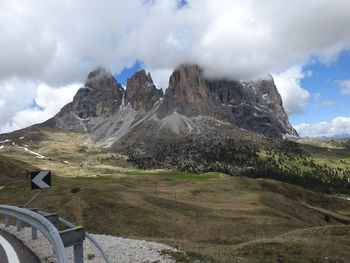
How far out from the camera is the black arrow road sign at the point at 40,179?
14310 mm

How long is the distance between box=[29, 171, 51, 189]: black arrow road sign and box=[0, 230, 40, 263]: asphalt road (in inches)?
116

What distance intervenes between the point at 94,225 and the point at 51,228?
29.3 meters

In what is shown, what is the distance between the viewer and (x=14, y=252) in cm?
1252

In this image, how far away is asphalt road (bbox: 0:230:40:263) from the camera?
1149cm

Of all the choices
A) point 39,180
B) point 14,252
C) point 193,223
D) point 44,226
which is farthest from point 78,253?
point 193,223

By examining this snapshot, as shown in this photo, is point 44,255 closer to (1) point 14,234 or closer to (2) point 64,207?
(1) point 14,234

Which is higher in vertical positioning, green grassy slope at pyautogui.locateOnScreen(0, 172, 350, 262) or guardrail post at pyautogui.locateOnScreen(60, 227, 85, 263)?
guardrail post at pyautogui.locateOnScreen(60, 227, 85, 263)

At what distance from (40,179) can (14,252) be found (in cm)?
364

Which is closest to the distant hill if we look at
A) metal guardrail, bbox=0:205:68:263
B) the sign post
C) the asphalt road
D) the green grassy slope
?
the green grassy slope

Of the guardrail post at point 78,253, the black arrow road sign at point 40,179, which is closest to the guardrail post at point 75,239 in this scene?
the guardrail post at point 78,253

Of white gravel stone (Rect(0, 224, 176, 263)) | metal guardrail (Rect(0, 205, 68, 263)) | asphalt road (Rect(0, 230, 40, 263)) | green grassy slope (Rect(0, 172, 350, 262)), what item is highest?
metal guardrail (Rect(0, 205, 68, 263))

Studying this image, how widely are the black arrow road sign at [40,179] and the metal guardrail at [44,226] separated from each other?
4.75 feet

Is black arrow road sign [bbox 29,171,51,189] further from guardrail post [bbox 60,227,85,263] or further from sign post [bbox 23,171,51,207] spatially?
guardrail post [bbox 60,227,85,263]

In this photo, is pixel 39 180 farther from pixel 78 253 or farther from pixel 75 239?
pixel 78 253
